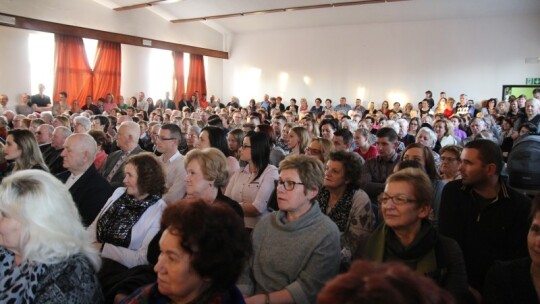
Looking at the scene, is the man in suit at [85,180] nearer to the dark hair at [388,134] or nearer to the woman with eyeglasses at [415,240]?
the woman with eyeglasses at [415,240]

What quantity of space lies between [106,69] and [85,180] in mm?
11052

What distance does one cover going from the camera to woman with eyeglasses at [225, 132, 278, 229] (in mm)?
3449

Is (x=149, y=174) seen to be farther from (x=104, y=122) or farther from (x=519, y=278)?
(x=104, y=122)

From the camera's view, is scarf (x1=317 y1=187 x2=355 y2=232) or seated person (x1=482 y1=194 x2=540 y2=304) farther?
scarf (x1=317 y1=187 x2=355 y2=232)

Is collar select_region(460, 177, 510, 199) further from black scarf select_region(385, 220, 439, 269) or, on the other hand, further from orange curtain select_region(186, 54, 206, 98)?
orange curtain select_region(186, 54, 206, 98)

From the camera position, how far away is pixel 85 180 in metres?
3.25

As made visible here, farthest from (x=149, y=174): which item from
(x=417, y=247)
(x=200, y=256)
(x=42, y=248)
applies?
(x=417, y=247)

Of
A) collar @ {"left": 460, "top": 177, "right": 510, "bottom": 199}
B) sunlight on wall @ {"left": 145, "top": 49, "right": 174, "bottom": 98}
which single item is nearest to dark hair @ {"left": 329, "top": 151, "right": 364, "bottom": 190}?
collar @ {"left": 460, "top": 177, "right": 510, "bottom": 199}

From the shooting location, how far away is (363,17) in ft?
47.3

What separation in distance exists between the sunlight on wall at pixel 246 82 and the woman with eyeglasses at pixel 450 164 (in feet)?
47.4

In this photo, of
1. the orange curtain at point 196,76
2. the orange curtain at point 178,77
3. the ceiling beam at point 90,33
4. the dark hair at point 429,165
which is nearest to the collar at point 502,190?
the dark hair at point 429,165

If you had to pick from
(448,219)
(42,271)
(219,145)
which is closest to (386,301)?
(42,271)

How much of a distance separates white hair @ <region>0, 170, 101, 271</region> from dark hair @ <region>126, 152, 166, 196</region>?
30.4 inches

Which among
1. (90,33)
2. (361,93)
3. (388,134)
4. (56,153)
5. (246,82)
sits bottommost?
(56,153)
